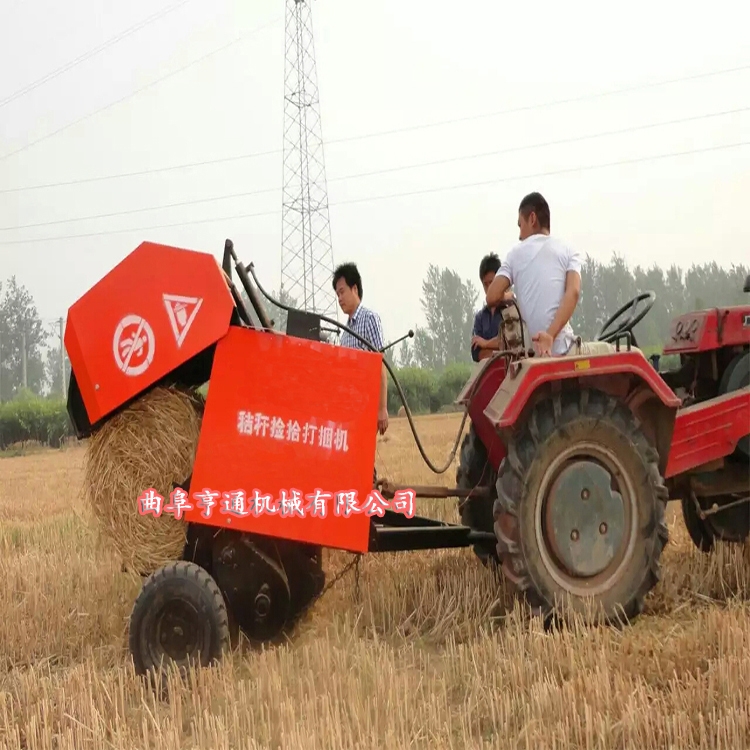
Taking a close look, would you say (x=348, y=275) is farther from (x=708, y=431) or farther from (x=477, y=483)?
(x=708, y=431)

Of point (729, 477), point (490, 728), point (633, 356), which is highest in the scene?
point (633, 356)

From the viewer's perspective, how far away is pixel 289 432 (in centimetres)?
383

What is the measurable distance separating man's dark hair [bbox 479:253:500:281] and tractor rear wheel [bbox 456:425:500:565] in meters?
1.81

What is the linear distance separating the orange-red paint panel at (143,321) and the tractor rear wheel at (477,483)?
182cm

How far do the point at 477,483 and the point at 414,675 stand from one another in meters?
1.62

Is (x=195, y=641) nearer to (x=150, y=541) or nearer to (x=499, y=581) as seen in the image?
(x=150, y=541)

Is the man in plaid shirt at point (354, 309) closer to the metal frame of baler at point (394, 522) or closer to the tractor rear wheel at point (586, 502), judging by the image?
the metal frame of baler at point (394, 522)

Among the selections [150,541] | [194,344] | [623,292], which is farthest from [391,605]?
[623,292]

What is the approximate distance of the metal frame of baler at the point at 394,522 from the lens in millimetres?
4008

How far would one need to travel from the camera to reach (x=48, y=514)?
971 centimetres

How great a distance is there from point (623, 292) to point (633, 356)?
79.6m

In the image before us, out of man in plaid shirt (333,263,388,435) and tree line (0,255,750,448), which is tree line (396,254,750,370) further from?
man in plaid shirt (333,263,388,435)

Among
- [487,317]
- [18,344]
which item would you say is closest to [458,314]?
[18,344]

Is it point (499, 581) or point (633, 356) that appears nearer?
point (633, 356)
